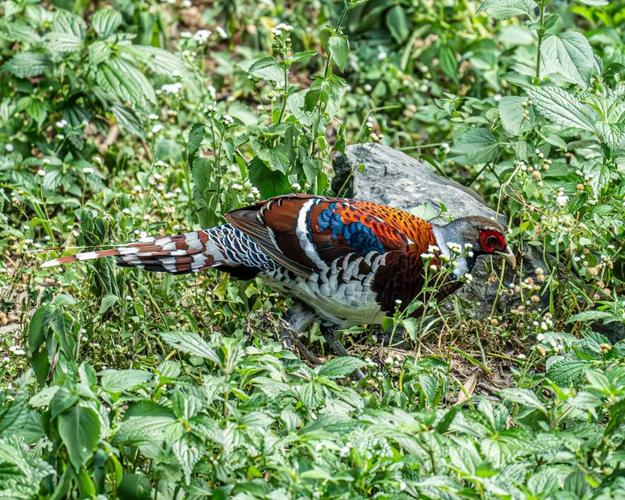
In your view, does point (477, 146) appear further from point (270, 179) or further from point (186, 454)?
point (186, 454)

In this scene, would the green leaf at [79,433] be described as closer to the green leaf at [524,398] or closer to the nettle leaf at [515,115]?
the green leaf at [524,398]

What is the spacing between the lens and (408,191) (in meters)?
6.34

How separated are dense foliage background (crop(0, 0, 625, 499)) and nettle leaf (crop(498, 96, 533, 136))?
0.07 ft

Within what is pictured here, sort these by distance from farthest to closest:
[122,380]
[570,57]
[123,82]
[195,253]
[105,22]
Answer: [105,22] → [123,82] → [570,57] → [195,253] → [122,380]

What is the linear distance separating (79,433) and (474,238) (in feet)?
8.90

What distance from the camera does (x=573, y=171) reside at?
6262mm

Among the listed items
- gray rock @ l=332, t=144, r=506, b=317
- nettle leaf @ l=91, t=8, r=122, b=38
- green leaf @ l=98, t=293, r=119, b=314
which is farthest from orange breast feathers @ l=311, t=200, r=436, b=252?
nettle leaf @ l=91, t=8, r=122, b=38

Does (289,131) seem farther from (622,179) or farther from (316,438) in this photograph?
(316,438)

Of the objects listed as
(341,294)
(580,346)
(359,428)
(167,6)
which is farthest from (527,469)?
(167,6)

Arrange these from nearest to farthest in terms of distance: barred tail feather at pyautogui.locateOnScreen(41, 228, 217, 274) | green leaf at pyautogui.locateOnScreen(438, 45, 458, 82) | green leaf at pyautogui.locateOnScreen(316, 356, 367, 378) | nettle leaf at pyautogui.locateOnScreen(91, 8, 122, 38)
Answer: green leaf at pyautogui.locateOnScreen(316, 356, 367, 378) < barred tail feather at pyautogui.locateOnScreen(41, 228, 217, 274) < nettle leaf at pyautogui.locateOnScreen(91, 8, 122, 38) < green leaf at pyautogui.locateOnScreen(438, 45, 458, 82)

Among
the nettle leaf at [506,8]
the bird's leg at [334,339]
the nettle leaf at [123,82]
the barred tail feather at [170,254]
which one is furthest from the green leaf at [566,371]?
the nettle leaf at [123,82]

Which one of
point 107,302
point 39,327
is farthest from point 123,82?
point 39,327

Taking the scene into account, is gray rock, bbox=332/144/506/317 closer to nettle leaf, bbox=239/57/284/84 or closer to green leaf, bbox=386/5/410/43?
nettle leaf, bbox=239/57/284/84

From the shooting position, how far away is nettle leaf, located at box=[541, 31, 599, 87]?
19.9 ft
